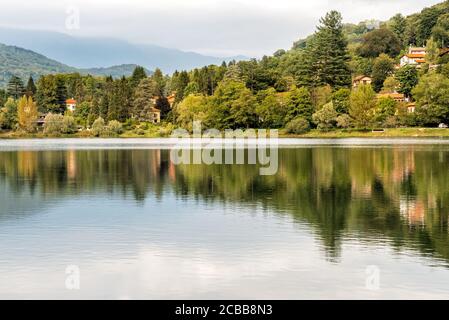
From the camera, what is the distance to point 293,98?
274 feet

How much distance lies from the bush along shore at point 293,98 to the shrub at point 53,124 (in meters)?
0.17

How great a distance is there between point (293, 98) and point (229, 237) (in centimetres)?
6975

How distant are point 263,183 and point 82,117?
299ft

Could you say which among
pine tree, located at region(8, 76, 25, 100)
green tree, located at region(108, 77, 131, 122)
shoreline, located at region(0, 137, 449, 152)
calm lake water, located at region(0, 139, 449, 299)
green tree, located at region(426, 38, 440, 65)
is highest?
green tree, located at region(426, 38, 440, 65)

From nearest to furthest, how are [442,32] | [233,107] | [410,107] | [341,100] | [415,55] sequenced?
[341,100]
[410,107]
[233,107]
[415,55]
[442,32]

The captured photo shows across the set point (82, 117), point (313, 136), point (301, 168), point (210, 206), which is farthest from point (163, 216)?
point (82, 117)

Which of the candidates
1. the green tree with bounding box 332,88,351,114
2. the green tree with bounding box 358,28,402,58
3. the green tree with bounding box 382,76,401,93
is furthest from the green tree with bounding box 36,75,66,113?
the green tree with bounding box 382,76,401,93

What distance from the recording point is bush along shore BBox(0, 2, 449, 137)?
79.0m

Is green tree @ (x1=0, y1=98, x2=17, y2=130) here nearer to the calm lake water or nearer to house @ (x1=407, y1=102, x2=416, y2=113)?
house @ (x1=407, y1=102, x2=416, y2=113)

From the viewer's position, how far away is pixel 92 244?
1422 cm

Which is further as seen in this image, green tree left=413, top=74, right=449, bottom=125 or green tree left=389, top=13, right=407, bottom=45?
green tree left=389, top=13, right=407, bottom=45

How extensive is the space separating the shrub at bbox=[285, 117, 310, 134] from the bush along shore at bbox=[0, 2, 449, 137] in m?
0.13

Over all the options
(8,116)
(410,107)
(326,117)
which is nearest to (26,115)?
(8,116)

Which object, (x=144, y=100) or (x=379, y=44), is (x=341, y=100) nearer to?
(x=144, y=100)
